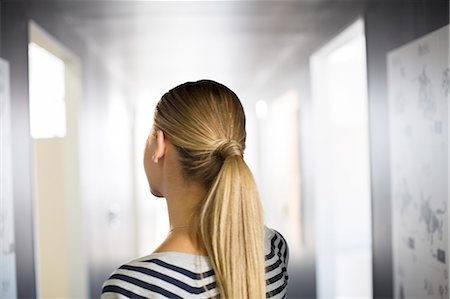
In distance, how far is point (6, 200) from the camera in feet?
7.25

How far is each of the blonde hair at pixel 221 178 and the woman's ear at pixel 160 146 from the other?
0.05 feet

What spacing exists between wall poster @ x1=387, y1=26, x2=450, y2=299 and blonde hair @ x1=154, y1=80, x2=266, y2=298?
3.19ft

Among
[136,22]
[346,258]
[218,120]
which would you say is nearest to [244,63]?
[136,22]

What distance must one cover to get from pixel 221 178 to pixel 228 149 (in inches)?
2.1

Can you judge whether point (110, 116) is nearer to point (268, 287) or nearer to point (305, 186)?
point (305, 186)

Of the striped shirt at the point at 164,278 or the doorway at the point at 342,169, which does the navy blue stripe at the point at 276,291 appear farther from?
the doorway at the point at 342,169

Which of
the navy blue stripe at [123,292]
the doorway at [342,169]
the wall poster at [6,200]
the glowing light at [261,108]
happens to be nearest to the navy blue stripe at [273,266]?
the navy blue stripe at [123,292]

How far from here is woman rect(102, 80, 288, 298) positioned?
1.08 meters

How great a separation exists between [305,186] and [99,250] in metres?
1.12

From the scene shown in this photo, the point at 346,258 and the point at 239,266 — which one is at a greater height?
the point at 239,266

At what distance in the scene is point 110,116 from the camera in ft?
10.7

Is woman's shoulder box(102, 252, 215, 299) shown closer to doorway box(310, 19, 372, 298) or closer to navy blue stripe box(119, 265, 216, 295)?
navy blue stripe box(119, 265, 216, 295)

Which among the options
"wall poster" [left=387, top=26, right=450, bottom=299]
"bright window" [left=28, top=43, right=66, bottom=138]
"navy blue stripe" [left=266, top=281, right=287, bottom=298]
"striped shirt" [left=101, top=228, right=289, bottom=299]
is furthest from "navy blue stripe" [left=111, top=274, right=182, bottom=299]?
"bright window" [left=28, top=43, right=66, bottom=138]

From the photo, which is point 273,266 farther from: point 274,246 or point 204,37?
point 204,37
